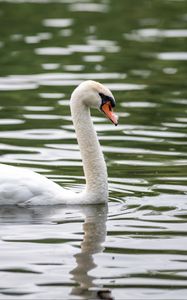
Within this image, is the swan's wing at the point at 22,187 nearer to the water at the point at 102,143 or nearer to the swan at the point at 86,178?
the swan at the point at 86,178

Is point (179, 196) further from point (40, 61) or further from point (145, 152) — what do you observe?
point (40, 61)

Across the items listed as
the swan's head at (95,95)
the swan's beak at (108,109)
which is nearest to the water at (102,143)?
the swan's beak at (108,109)

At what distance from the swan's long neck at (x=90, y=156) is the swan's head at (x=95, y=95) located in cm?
9

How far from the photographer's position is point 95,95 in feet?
43.3

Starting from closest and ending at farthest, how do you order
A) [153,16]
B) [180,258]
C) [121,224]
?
[180,258]
[121,224]
[153,16]

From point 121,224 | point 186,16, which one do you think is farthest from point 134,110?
point 186,16

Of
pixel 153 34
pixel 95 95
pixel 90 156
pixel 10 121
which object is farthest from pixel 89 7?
pixel 95 95

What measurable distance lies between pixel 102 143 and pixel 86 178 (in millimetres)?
3126

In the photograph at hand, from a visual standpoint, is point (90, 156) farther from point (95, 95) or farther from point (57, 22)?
point (57, 22)

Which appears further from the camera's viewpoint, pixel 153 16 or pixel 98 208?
pixel 153 16

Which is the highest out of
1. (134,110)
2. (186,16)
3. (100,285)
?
(186,16)

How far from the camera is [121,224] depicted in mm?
12289

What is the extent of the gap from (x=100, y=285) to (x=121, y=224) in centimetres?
223

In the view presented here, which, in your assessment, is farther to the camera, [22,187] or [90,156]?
[90,156]
